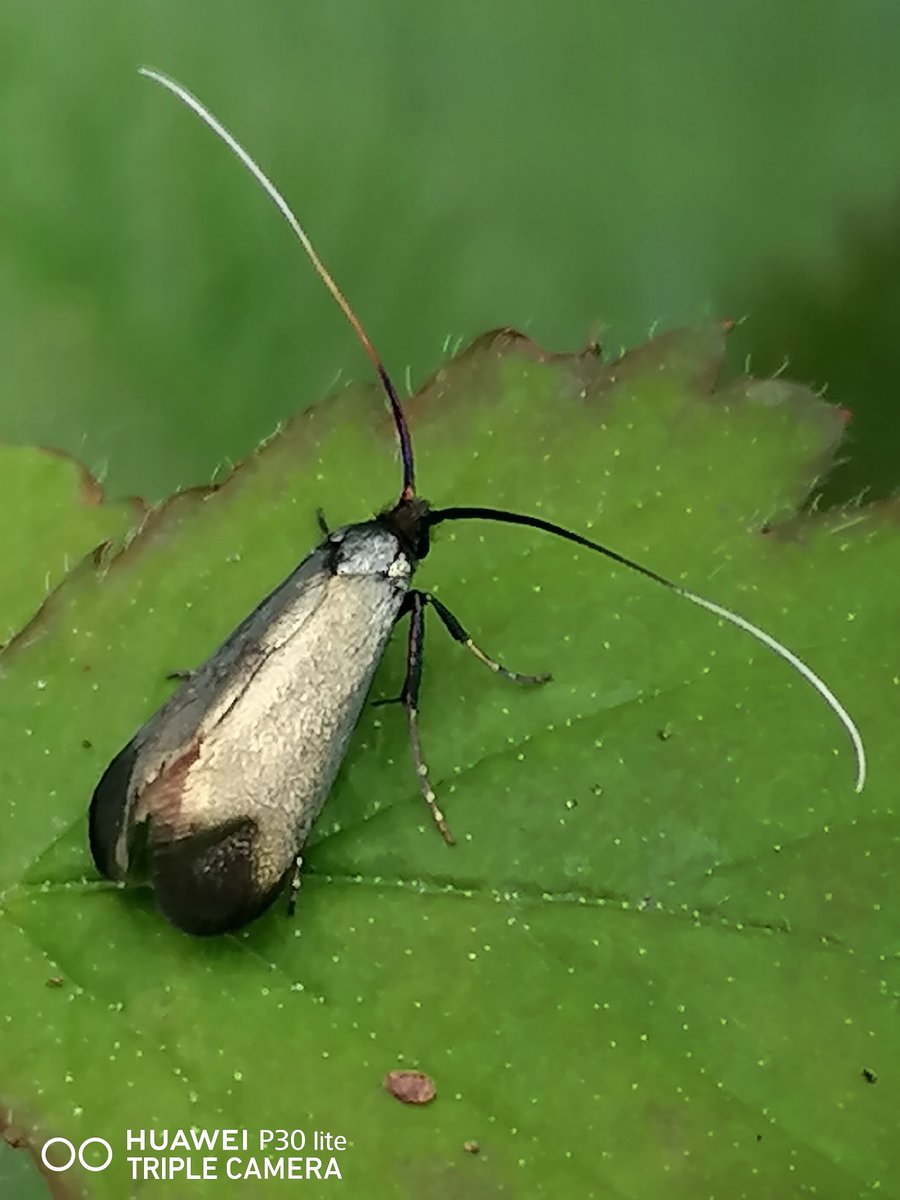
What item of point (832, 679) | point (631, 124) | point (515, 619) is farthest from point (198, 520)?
point (631, 124)

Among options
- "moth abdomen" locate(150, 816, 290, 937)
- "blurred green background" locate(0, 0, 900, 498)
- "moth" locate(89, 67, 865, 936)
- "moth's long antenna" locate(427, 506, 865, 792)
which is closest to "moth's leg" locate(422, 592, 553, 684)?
"moth" locate(89, 67, 865, 936)

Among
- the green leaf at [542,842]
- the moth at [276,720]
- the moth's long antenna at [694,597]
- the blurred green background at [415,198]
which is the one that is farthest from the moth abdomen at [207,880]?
the blurred green background at [415,198]

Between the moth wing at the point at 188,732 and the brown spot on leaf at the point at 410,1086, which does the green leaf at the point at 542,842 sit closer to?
the brown spot on leaf at the point at 410,1086

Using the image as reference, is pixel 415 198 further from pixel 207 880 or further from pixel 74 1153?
pixel 74 1153

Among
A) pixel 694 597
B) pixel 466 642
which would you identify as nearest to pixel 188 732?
pixel 466 642

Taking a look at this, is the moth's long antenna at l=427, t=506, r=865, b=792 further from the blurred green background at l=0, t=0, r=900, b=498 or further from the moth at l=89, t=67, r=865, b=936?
the blurred green background at l=0, t=0, r=900, b=498

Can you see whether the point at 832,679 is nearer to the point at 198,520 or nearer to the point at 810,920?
the point at 810,920
